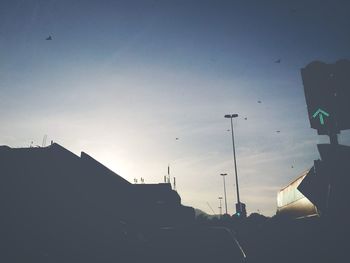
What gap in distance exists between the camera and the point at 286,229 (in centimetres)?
1330

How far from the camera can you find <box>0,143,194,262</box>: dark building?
10406mm

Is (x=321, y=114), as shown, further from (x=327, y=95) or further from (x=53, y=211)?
(x=53, y=211)

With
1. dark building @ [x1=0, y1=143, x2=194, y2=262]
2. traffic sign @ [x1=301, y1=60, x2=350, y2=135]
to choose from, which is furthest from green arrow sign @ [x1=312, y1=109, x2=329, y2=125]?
dark building @ [x1=0, y1=143, x2=194, y2=262]

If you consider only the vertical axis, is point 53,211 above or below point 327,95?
below

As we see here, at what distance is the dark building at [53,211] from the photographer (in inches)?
410

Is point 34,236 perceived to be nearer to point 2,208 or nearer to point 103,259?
point 2,208

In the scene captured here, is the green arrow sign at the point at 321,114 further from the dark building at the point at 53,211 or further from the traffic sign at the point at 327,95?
the dark building at the point at 53,211

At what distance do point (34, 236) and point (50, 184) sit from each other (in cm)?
325

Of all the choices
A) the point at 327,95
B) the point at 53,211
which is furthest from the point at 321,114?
the point at 53,211

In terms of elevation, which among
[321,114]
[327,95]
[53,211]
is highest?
[327,95]

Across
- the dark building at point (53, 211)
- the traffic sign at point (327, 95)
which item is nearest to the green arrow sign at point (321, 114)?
the traffic sign at point (327, 95)

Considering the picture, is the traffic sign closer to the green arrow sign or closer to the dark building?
the green arrow sign

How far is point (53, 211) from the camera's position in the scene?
12.8m

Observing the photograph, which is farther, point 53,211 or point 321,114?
point 53,211
